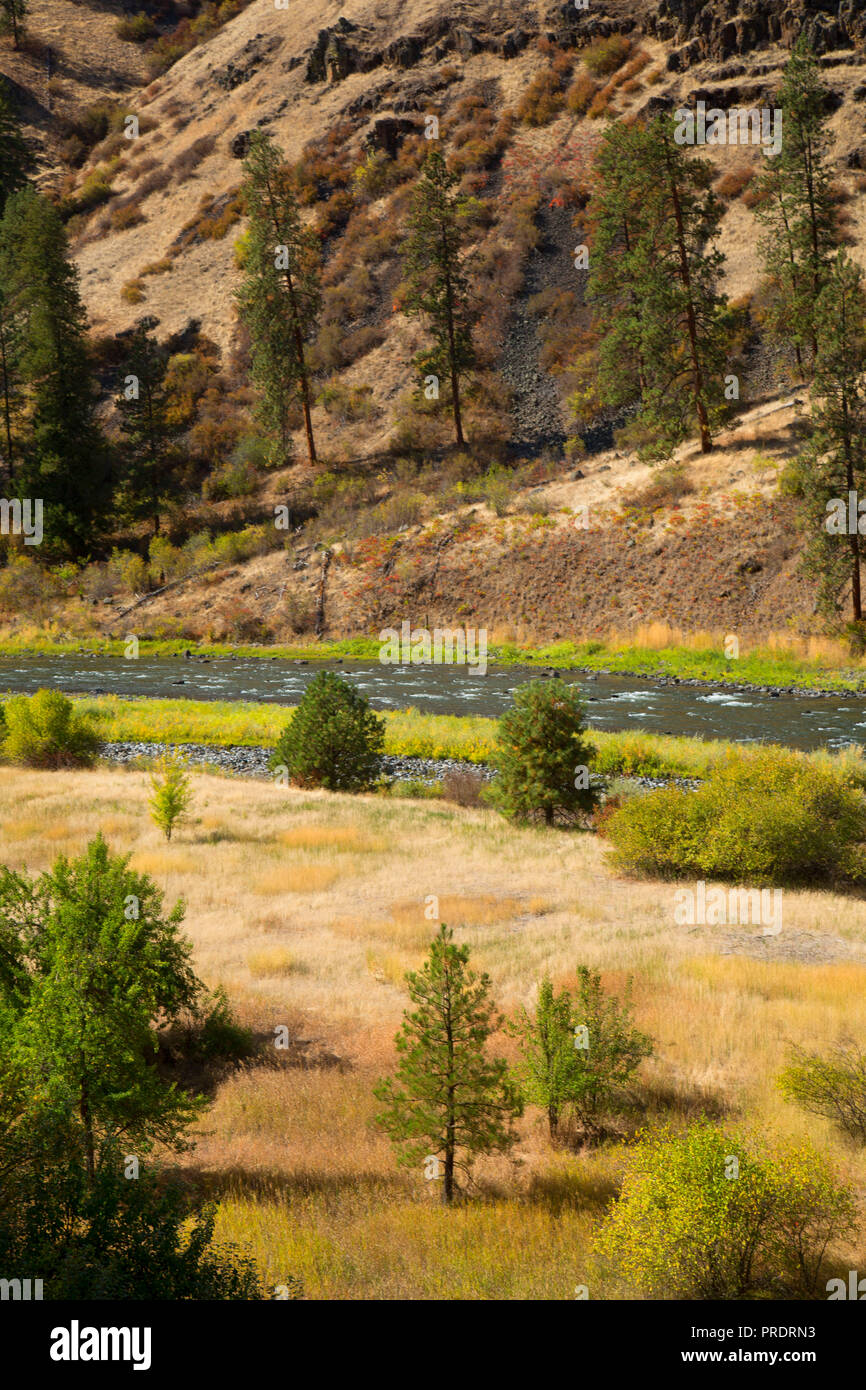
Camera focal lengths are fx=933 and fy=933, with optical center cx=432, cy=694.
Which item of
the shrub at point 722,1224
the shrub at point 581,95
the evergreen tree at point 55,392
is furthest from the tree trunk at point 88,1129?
the shrub at point 581,95

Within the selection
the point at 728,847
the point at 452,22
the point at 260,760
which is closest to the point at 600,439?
the point at 260,760

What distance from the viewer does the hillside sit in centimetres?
4009

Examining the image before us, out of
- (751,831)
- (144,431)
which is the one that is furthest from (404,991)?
(144,431)

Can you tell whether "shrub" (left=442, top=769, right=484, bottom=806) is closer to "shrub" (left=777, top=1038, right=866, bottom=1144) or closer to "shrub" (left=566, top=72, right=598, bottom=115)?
"shrub" (left=777, top=1038, right=866, bottom=1144)

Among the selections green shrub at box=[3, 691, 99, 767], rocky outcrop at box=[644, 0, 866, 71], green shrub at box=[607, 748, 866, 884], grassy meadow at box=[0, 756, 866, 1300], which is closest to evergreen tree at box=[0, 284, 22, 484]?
green shrub at box=[3, 691, 99, 767]

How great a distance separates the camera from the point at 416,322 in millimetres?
59875

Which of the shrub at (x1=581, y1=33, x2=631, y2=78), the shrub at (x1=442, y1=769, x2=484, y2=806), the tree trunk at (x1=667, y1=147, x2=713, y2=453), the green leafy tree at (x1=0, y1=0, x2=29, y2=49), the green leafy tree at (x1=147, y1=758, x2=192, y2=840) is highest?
the green leafy tree at (x1=0, y1=0, x2=29, y2=49)

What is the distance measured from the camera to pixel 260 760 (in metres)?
25.1

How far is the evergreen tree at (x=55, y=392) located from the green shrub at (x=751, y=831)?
152 ft

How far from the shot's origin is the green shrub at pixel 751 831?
14453 millimetres

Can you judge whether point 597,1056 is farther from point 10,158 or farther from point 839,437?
point 10,158

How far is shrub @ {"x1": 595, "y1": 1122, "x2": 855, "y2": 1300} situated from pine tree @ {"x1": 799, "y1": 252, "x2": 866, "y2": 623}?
2861cm

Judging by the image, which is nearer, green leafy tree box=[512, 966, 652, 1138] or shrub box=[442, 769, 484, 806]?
green leafy tree box=[512, 966, 652, 1138]
